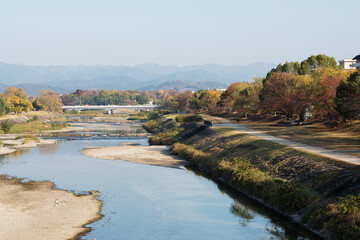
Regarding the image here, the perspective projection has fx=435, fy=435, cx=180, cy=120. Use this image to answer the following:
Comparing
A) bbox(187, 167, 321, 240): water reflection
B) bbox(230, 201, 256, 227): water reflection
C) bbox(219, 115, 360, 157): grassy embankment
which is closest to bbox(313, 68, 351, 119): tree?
bbox(219, 115, 360, 157): grassy embankment

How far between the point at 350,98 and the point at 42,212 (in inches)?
1528

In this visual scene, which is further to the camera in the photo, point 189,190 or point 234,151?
point 234,151

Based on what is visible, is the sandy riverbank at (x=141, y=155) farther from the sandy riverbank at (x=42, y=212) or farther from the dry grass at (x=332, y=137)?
the sandy riverbank at (x=42, y=212)

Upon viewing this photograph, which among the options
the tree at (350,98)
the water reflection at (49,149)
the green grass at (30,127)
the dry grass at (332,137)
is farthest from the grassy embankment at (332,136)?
the green grass at (30,127)

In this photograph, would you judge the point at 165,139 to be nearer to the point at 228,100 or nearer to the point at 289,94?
the point at 289,94

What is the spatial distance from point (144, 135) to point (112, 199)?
72.5 metres

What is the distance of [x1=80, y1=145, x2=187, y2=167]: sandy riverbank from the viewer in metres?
60.1

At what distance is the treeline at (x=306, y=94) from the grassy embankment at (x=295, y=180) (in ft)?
41.0

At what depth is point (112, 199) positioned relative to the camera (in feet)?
124

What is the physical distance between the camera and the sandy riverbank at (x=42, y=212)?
27.7 metres

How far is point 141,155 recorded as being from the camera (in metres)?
67.3

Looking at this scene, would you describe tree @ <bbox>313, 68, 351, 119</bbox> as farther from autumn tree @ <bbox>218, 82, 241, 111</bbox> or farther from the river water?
autumn tree @ <bbox>218, 82, 241, 111</bbox>

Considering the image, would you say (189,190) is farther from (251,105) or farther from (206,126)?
(251,105)

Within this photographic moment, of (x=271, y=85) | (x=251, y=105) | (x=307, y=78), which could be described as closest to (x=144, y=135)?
(x=251, y=105)
